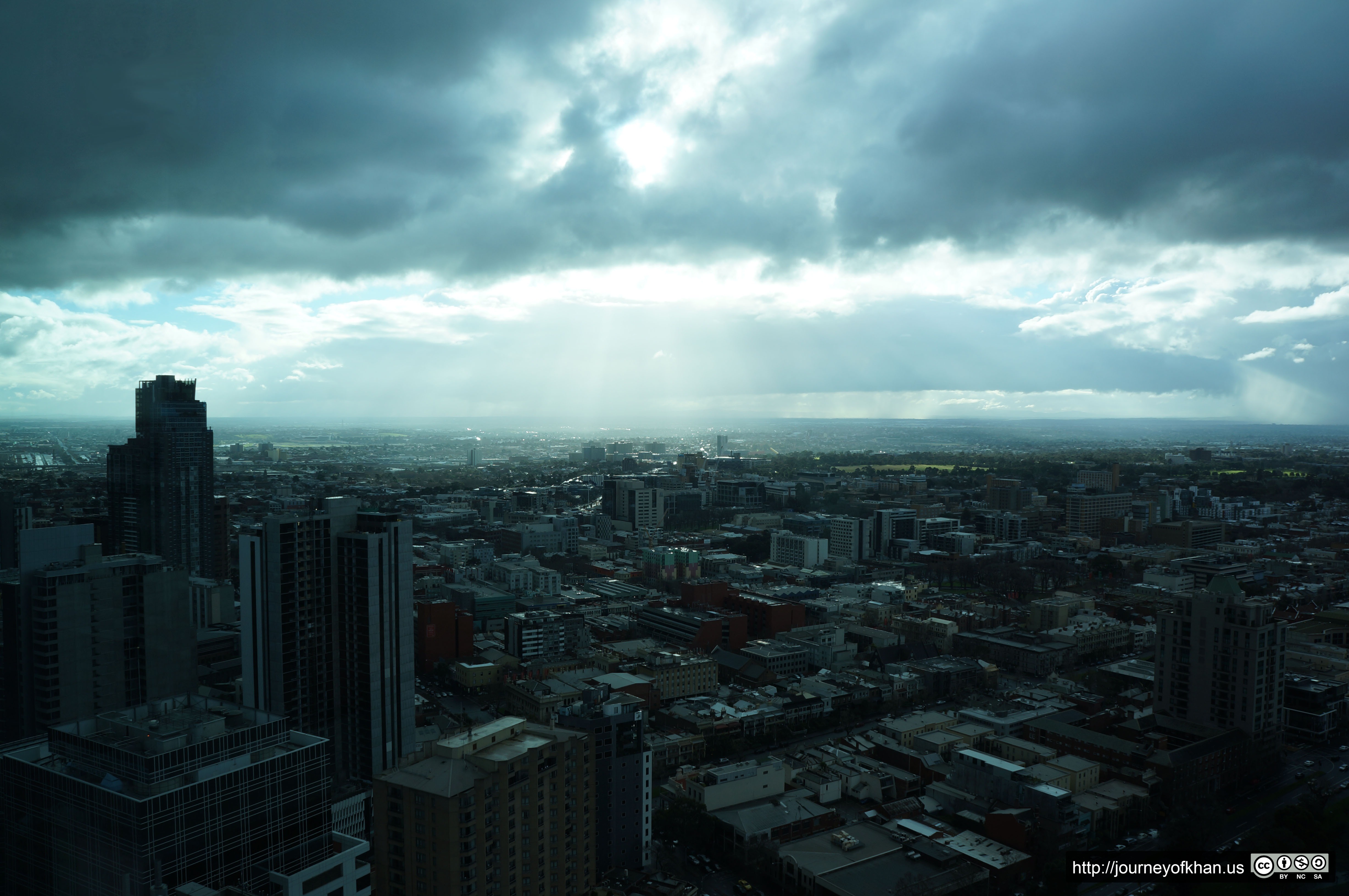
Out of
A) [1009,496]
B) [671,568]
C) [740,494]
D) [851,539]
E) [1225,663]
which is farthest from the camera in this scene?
[740,494]

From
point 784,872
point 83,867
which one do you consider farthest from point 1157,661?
point 83,867

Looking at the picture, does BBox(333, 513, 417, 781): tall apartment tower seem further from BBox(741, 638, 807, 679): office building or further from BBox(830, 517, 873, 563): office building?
BBox(830, 517, 873, 563): office building

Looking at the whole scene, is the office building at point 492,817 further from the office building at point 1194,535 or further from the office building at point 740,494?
the office building at point 740,494

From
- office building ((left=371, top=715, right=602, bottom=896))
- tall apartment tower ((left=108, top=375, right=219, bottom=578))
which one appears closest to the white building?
tall apartment tower ((left=108, top=375, right=219, bottom=578))

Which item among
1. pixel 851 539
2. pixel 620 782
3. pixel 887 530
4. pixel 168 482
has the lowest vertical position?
pixel 851 539

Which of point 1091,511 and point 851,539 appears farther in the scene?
point 1091,511

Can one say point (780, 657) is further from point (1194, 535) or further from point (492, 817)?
point (1194, 535)

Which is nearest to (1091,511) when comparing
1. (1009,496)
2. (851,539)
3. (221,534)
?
(1009,496)

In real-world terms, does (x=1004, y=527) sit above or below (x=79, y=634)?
below
